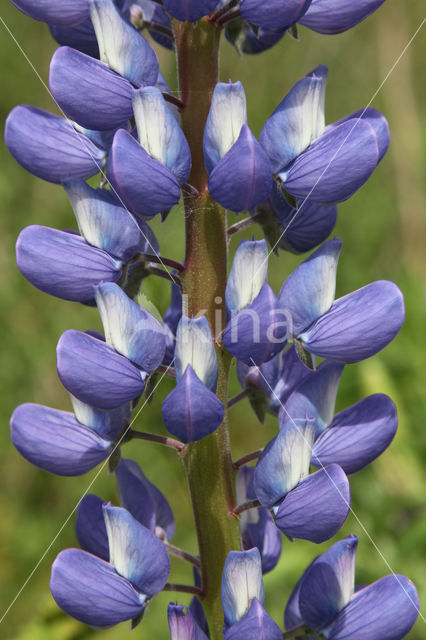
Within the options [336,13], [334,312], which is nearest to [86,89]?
[336,13]

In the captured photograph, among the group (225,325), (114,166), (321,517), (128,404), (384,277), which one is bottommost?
(384,277)

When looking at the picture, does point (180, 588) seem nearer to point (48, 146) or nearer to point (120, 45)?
point (48, 146)

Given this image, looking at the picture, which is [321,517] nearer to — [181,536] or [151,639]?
[151,639]

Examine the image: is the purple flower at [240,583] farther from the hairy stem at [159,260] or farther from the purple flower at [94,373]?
the hairy stem at [159,260]

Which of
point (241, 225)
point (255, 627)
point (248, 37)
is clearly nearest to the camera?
point (255, 627)

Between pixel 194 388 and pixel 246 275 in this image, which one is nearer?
pixel 194 388

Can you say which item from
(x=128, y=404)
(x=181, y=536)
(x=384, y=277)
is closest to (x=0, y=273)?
(x=181, y=536)
